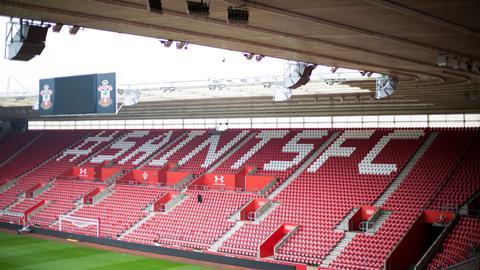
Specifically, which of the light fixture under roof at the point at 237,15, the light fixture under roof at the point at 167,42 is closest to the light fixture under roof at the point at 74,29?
the light fixture under roof at the point at 167,42

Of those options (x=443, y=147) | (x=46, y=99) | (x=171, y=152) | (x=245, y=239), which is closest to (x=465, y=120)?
(x=443, y=147)

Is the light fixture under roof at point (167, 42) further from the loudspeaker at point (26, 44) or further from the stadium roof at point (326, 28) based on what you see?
the loudspeaker at point (26, 44)

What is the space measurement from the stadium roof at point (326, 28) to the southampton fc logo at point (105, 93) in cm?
880

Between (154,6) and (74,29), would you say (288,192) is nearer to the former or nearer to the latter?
(74,29)

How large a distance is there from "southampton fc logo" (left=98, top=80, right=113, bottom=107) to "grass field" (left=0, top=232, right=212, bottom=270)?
7.88 metres

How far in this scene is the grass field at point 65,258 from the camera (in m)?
27.6

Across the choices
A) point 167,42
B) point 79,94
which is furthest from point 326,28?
point 79,94

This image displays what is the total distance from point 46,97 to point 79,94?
2.26 metres

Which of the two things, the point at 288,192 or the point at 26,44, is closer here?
the point at 26,44

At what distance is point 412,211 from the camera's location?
26734mm

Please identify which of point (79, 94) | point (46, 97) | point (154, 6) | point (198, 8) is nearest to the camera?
point (154, 6)

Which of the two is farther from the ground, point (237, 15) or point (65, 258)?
point (237, 15)

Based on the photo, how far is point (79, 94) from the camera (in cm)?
2514

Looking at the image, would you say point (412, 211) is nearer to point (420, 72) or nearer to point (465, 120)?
point (420, 72)
